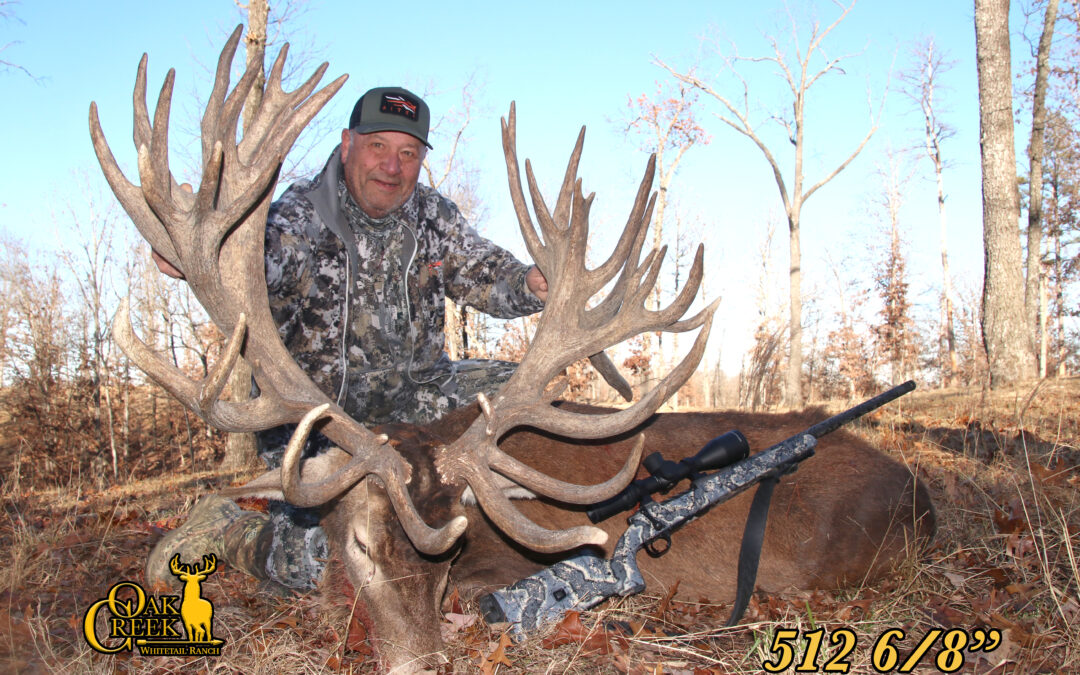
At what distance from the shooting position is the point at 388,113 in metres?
4.79

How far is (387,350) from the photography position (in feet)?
15.6

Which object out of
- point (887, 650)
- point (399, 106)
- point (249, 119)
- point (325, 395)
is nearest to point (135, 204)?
point (325, 395)

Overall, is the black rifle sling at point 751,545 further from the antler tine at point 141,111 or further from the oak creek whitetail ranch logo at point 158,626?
the antler tine at point 141,111

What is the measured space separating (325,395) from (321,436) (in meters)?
0.83

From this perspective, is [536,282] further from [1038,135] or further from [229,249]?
[1038,135]

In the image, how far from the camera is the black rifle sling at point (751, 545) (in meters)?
3.18

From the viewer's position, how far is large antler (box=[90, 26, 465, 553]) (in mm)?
2871

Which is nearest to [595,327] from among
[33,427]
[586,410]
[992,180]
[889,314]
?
[586,410]

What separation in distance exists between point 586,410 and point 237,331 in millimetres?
1894

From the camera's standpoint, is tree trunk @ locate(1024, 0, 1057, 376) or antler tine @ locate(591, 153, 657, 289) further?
tree trunk @ locate(1024, 0, 1057, 376)

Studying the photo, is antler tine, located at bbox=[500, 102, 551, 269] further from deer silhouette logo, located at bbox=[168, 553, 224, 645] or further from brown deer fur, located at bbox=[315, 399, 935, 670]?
deer silhouette logo, located at bbox=[168, 553, 224, 645]

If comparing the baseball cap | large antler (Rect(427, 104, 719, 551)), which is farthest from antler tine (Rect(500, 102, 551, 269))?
the baseball cap

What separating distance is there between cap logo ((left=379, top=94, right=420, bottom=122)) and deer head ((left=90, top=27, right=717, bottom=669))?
1320 millimetres

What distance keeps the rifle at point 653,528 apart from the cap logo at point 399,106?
9.98 ft
